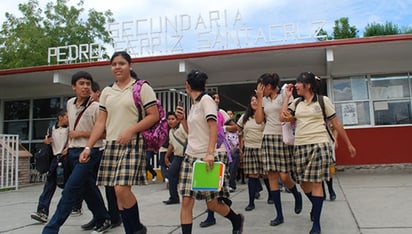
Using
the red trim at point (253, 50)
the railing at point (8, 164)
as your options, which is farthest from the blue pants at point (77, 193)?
the railing at point (8, 164)

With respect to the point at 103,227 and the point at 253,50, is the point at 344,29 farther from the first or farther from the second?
the point at 103,227

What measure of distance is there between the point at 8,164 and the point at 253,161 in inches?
283

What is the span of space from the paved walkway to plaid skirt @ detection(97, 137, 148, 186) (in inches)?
45.4

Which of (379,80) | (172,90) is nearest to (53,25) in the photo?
(172,90)

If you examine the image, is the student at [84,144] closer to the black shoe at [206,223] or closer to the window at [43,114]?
the black shoe at [206,223]

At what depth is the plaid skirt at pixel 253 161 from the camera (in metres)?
5.33

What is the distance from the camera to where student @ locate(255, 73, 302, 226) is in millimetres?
4504

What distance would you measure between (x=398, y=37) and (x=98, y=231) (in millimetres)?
7552

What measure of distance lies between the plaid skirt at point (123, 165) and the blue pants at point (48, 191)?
2005 mm

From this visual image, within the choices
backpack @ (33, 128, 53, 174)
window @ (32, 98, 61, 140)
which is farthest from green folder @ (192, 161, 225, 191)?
window @ (32, 98, 61, 140)

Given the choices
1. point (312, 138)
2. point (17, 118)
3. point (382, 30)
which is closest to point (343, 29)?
point (382, 30)

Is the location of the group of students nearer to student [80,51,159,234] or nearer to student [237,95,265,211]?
student [80,51,159,234]

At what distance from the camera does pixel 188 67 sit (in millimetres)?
10242

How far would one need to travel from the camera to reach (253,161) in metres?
5.39
